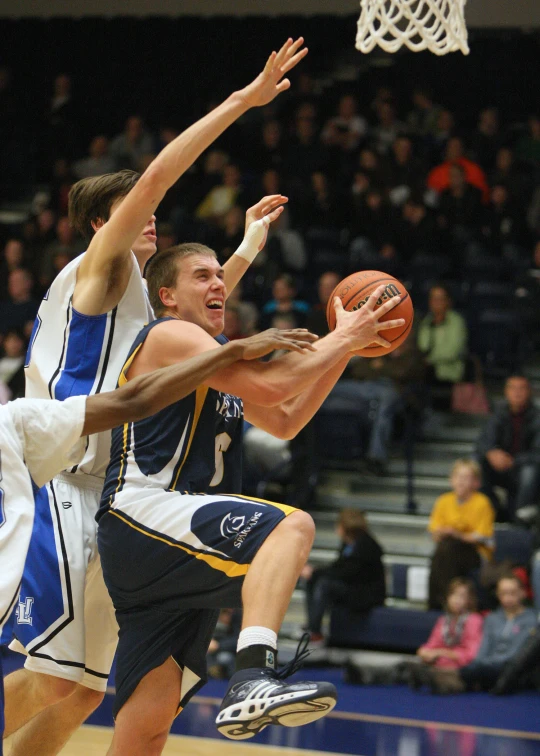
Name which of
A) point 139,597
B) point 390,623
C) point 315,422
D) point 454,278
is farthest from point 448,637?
point 139,597

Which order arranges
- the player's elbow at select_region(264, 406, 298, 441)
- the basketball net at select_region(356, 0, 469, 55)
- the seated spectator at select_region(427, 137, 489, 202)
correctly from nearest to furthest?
1. the player's elbow at select_region(264, 406, 298, 441)
2. the basketball net at select_region(356, 0, 469, 55)
3. the seated spectator at select_region(427, 137, 489, 202)

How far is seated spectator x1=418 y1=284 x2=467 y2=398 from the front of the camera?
11.3m

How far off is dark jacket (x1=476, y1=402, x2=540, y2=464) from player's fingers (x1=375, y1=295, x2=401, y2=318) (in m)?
6.21

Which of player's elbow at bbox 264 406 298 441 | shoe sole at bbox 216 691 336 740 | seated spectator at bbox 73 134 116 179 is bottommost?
shoe sole at bbox 216 691 336 740

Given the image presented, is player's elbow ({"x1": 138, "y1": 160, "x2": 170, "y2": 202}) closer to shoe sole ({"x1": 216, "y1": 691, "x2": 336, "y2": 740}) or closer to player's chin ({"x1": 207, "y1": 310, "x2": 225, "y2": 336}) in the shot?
player's chin ({"x1": 207, "y1": 310, "x2": 225, "y2": 336})

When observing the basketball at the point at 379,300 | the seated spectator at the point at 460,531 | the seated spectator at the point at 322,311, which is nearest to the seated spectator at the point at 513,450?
the seated spectator at the point at 460,531

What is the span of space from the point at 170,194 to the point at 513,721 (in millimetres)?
7908

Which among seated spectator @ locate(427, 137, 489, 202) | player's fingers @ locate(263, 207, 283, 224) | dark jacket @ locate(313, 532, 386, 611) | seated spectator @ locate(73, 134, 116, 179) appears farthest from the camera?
seated spectator @ locate(73, 134, 116, 179)

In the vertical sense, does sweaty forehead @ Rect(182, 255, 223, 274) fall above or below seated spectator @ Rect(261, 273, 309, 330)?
below

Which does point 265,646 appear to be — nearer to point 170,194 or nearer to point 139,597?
point 139,597

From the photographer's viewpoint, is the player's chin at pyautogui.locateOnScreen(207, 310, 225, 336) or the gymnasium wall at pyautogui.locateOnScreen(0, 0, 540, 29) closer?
the player's chin at pyautogui.locateOnScreen(207, 310, 225, 336)

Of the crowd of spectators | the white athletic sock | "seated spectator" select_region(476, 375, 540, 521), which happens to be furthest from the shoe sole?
the crowd of spectators

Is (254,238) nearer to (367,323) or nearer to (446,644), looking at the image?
(367,323)

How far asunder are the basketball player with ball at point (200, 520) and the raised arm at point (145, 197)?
6.7 inches
